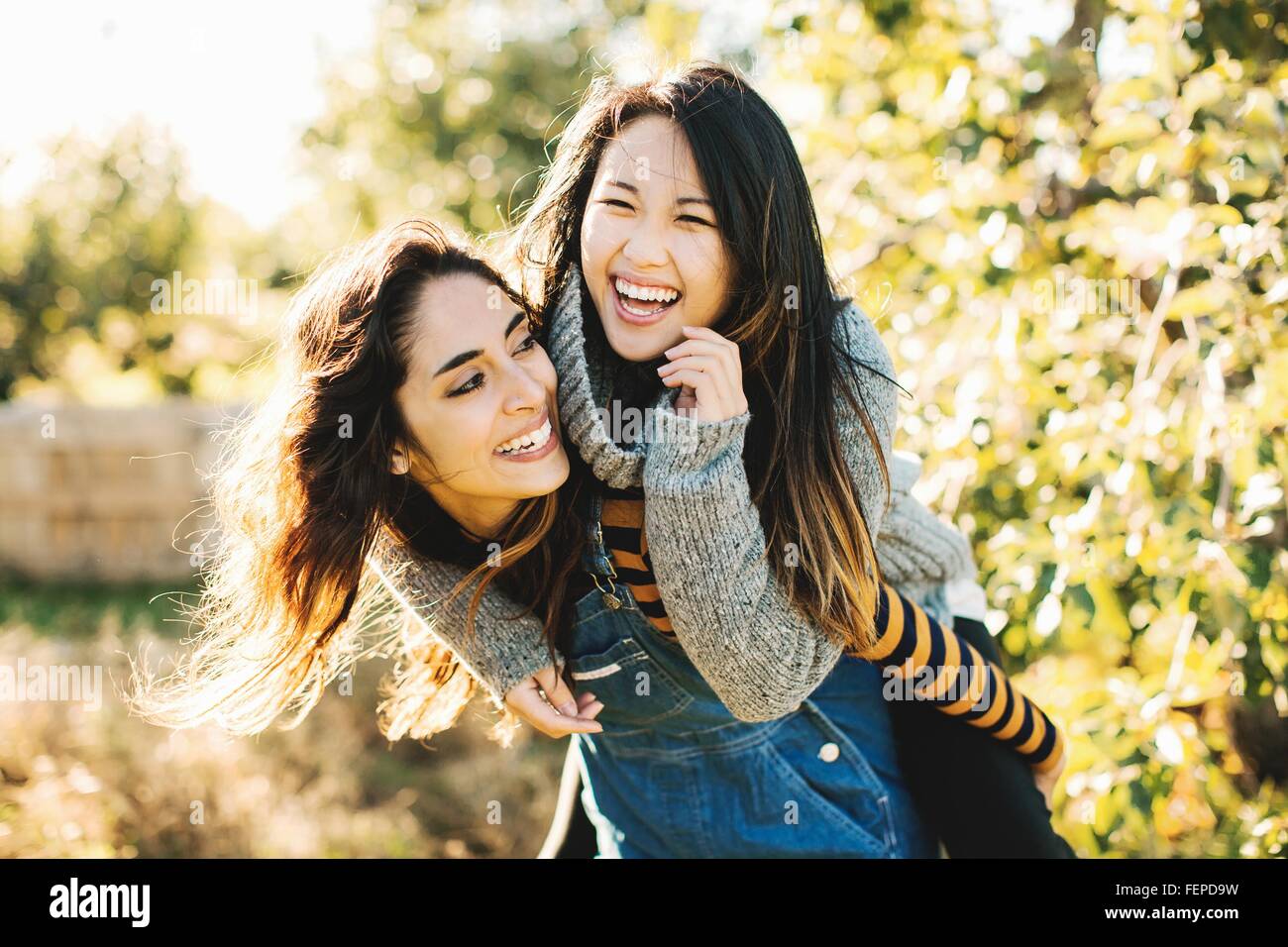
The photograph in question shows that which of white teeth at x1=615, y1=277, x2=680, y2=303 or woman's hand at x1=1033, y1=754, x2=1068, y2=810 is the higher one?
white teeth at x1=615, y1=277, x2=680, y2=303

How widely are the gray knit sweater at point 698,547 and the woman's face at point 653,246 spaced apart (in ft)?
0.28

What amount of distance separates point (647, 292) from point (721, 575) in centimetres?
46

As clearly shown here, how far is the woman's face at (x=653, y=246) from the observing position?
1638 mm

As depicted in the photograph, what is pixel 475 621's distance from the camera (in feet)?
5.68

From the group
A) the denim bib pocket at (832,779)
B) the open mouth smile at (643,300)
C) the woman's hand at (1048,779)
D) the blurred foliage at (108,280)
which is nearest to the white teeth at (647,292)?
the open mouth smile at (643,300)

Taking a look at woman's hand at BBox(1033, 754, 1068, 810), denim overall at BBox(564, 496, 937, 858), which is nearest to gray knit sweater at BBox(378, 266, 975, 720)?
denim overall at BBox(564, 496, 937, 858)

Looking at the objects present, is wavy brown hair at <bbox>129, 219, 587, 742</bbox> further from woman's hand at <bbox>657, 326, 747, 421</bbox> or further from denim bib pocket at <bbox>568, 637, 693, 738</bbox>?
woman's hand at <bbox>657, 326, 747, 421</bbox>

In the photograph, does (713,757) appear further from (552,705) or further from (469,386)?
(469,386)

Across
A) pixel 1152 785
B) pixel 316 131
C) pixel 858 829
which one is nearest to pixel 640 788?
pixel 858 829

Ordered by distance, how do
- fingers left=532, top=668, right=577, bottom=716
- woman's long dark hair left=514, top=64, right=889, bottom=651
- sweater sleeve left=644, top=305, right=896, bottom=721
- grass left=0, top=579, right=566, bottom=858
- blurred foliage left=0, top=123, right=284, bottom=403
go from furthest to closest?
1. blurred foliage left=0, top=123, right=284, bottom=403
2. grass left=0, top=579, right=566, bottom=858
3. fingers left=532, top=668, right=577, bottom=716
4. woman's long dark hair left=514, top=64, right=889, bottom=651
5. sweater sleeve left=644, top=305, right=896, bottom=721

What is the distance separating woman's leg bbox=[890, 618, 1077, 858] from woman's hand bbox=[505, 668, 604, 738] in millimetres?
572

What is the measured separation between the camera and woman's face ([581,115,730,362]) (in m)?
1.64

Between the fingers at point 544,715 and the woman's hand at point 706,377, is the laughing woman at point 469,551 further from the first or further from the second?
the woman's hand at point 706,377

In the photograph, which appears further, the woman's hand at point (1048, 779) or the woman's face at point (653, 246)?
the woman's hand at point (1048, 779)
